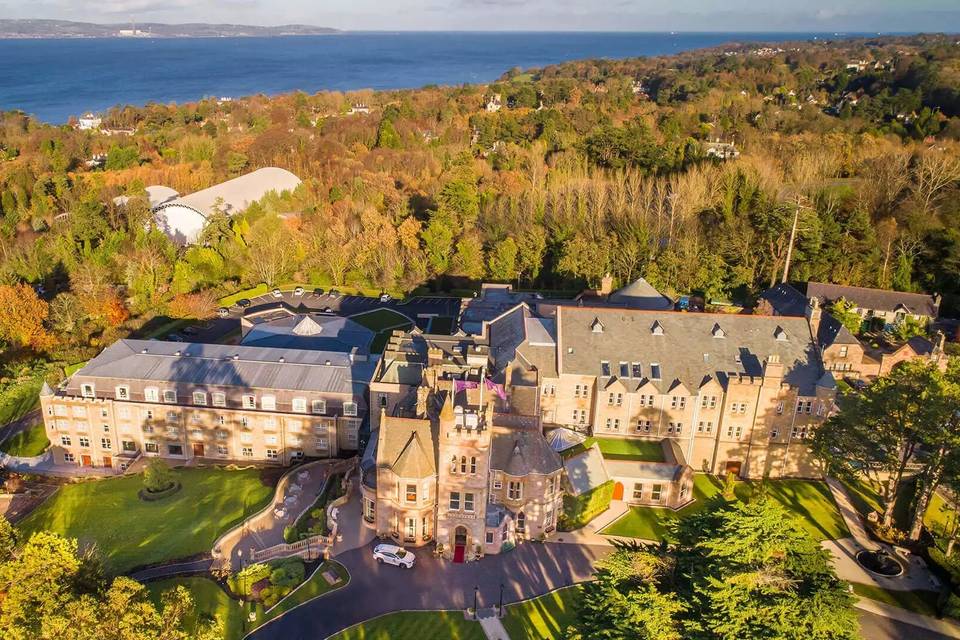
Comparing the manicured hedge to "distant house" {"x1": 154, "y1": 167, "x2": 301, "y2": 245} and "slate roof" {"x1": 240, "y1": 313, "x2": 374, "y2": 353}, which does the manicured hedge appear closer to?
"slate roof" {"x1": 240, "y1": 313, "x2": 374, "y2": 353}

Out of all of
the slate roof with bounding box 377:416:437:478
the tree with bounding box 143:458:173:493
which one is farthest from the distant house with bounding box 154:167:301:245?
the slate roof with bounding box 377:416:437:478

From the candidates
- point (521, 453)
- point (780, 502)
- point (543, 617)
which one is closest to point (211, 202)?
point (521, 453)

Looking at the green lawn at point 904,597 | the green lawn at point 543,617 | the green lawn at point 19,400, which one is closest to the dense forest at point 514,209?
the green lawn at point 19,400

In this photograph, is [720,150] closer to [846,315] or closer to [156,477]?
[846,315]

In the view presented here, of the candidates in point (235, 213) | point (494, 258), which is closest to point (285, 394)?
point (494, 258)

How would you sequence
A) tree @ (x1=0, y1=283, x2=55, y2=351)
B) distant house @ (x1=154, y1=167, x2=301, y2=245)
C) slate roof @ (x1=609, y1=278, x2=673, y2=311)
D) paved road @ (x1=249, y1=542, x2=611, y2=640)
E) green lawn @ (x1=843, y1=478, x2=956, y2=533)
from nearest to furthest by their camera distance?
paved road @ (x1=249, y1=542, x2=611, y2=640) < green lawn @ (x1=843, y1=478, x2=956, y2=533) < slate roof @ (x1=609, y1=278, x2=673, y2=311) < tree @ (x1=0, y1=283, x2=55, y2=351) < distant house @ (x1=154, y1=167, x2=301, y2=245)

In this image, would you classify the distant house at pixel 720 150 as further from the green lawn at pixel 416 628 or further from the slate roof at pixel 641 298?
the green lawn at pixel 416 628
